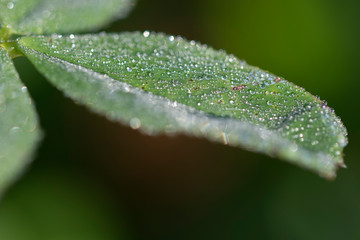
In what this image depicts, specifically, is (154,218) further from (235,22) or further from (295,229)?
(235,22)

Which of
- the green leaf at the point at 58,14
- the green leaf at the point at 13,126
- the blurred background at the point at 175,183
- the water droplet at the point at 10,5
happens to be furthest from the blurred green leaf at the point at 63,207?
the green leaf at the point at 13,126

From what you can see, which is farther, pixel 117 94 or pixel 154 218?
pixel 154 218

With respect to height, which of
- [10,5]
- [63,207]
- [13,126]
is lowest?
[63,207]

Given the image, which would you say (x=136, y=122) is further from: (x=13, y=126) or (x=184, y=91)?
(x=13, y=126)

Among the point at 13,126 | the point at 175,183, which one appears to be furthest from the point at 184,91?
the point at 175,183

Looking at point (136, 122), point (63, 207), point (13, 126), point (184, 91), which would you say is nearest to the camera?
point (13, 126)

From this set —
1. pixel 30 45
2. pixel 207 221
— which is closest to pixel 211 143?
pixel 207 221

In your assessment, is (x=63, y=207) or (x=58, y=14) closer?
(x=58, y=14)
